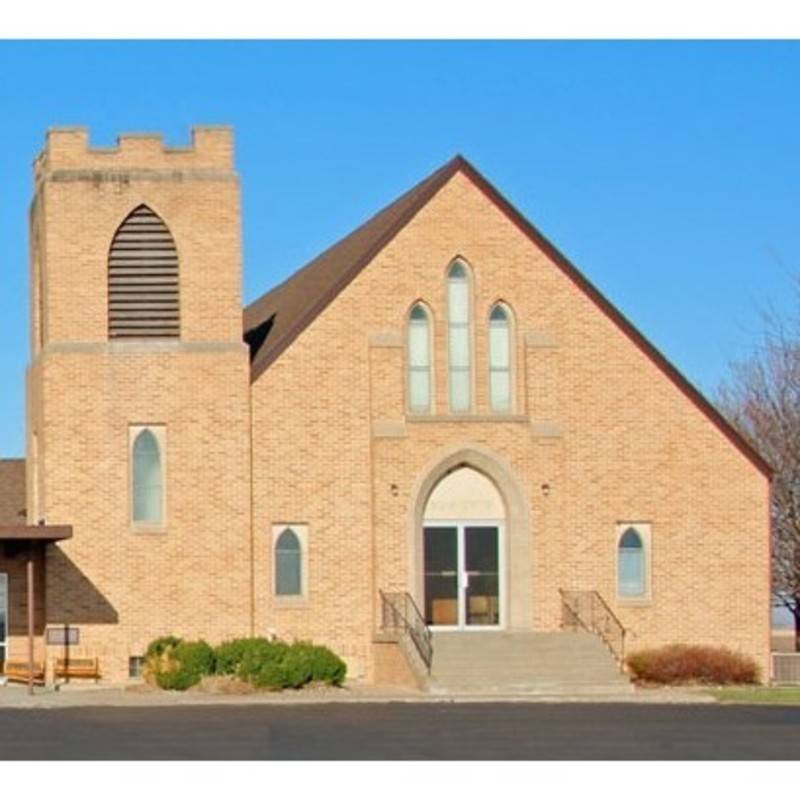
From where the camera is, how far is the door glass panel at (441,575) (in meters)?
45.2

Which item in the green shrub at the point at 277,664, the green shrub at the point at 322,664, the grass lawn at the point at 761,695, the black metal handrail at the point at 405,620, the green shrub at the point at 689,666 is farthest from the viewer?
the green shrub at the point at 689,666

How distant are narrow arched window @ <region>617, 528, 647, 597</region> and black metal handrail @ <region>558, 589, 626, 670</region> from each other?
2.74 feet

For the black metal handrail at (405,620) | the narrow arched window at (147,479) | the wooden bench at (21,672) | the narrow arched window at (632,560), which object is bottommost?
the wooden bench at (21,672)

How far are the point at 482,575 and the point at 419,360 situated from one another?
4.59 m

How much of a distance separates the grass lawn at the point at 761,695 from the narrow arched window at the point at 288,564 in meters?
8.59

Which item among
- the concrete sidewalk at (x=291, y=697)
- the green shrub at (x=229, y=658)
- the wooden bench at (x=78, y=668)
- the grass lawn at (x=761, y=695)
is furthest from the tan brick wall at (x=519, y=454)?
the concrete sidewalk at (x=291, y=697)

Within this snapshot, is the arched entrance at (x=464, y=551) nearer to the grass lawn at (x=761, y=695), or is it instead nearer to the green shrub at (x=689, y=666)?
the green shrub at (x=689, y=666)

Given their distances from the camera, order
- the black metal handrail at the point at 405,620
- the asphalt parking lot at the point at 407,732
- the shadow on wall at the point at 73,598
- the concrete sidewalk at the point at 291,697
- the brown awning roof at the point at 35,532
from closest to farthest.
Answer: the asphalt parking lot at the point at 407,732 → the concrete sidewalk at the point at 291,697 → the brown awning roof at the point at 35,532 → the black metal handrail at the point at 405,620 → the shadow on wall at the point at 73,598

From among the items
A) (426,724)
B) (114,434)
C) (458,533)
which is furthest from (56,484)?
(426,724)

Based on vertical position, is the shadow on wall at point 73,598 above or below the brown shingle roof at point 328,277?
below

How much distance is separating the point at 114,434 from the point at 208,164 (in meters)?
5.73

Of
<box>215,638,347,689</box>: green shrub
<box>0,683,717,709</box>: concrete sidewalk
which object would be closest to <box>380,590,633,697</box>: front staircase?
<box>0,683,717,709</box>: concrete sidewalk

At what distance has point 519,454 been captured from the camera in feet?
148

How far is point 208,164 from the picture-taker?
146 ft
